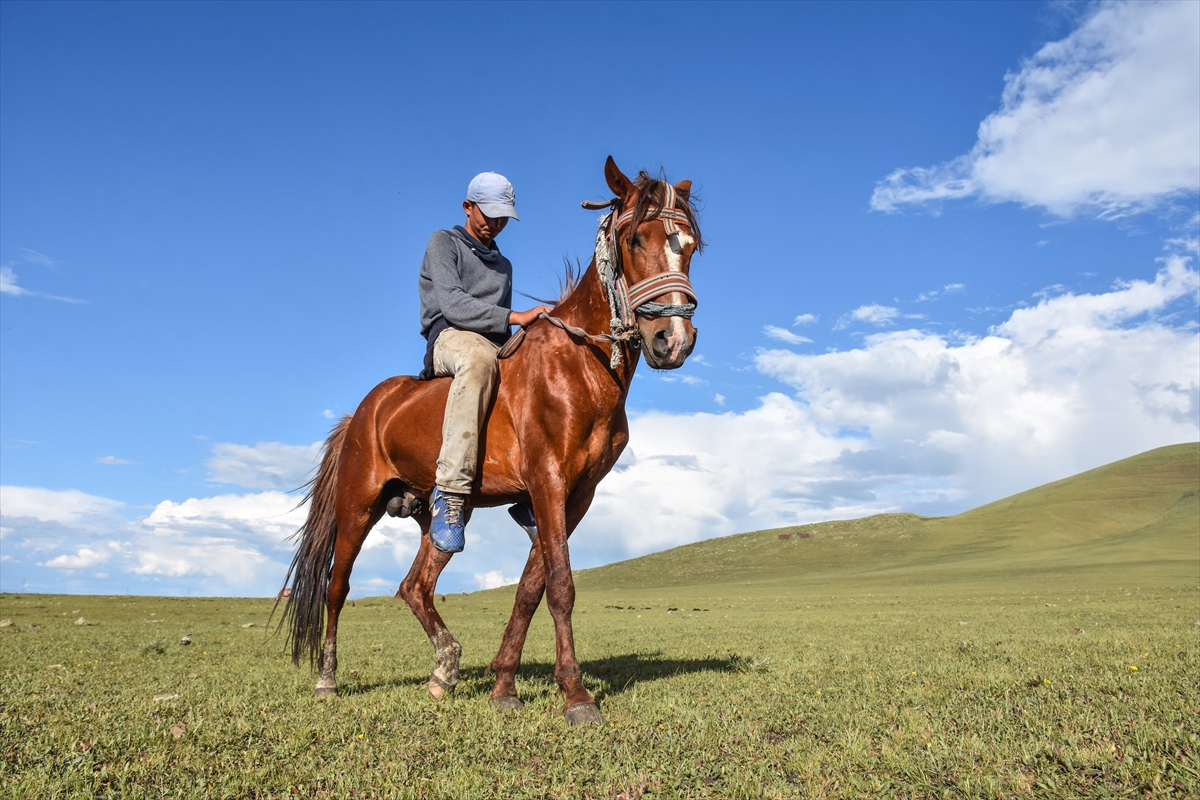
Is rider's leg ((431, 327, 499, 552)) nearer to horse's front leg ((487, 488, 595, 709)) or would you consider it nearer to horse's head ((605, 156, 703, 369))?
horse's front leg ((487, 488, 595, 709))

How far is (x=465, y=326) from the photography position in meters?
6.17

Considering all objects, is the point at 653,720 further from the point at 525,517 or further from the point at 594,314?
the point at 594,314

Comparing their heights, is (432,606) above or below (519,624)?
above

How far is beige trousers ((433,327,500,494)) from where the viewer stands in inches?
226

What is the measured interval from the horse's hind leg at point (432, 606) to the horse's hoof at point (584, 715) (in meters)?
1.35

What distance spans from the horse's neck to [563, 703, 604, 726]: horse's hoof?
2.25m

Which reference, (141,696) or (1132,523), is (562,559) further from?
(1132,523)

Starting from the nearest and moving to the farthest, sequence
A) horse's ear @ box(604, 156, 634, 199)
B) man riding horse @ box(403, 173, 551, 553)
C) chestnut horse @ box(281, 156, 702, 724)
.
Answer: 1. chestnut horse @ box(281, 156, 702, 724)
2. horse's ear @ box(604, 156, 634, 199)
3. man riding horse @ box(403, 173, 551, 553)

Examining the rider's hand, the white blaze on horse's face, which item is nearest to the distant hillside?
the rider's hand

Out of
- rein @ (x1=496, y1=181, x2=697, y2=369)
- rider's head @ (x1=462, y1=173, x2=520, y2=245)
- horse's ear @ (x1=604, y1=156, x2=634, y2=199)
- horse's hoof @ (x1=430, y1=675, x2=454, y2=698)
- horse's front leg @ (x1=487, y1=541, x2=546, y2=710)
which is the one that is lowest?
horse's hoof @ (x1=430, y1=675, x2=454, y2=698)

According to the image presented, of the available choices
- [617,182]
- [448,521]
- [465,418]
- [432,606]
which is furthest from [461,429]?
[617,182]

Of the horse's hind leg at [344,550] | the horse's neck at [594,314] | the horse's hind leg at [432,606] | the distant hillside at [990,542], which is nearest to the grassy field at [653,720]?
the horse's hind leg at [432,606]

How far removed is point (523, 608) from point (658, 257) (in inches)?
115

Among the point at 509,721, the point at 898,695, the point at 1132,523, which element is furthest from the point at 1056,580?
the point at 1132,523
